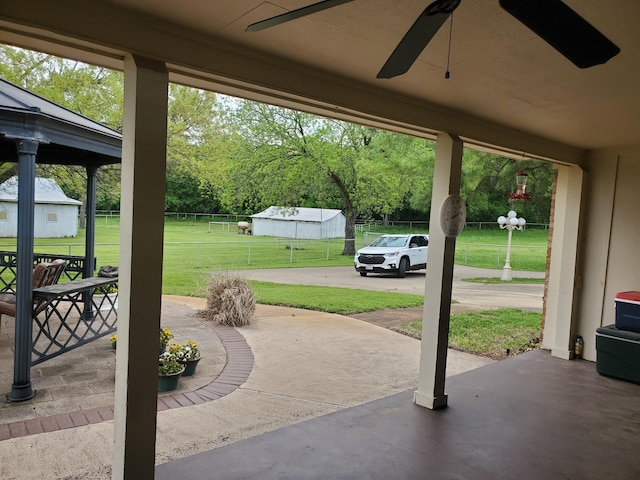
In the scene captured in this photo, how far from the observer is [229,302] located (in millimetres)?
A: 6809

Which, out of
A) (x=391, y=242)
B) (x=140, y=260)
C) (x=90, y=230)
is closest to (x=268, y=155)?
(x=391, y=242)

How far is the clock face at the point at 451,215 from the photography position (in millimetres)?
3344

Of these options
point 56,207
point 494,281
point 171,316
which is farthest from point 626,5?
point 56,207

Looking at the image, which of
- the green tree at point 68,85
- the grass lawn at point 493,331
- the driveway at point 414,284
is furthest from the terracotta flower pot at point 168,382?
the green tree at point 68,85

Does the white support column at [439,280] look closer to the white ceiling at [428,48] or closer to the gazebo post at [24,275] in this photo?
the white ceiling at [428,48]

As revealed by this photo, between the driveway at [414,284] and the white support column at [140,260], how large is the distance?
7.63 metres

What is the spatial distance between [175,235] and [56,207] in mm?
4645

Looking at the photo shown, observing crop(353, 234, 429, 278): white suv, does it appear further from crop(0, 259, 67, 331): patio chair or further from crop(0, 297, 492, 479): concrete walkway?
crop(0, 259, 67, 331): patio chair

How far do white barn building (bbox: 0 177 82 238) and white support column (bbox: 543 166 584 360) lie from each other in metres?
13.0

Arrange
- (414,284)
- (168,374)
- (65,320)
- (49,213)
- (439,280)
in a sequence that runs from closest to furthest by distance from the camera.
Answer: (439,280) < (168,374) < (65,320) < (414,284) < (49,213)

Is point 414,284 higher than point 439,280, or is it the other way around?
point 439,280

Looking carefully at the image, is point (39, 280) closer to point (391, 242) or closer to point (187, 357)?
point (187, 357)

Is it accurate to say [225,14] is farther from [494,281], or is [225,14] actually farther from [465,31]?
[494,281]

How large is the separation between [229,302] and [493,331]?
3929 millimetres
